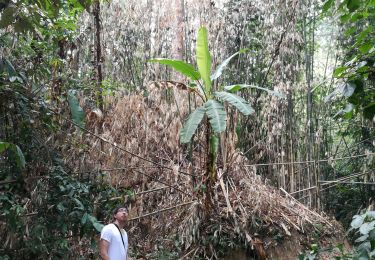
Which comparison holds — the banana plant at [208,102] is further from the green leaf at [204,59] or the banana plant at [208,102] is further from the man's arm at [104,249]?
the man's arm at [104,249]

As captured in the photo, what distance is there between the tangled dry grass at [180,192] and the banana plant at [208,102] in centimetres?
36

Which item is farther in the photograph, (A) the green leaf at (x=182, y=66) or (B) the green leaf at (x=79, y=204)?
(A) the green leaf at (x=182, y=66)

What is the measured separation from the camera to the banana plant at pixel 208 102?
14.2ft

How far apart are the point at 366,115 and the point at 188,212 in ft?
10.7

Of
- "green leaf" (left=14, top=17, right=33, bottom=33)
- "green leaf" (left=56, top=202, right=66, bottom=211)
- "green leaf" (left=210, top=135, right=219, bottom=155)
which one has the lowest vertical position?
"green leaf" (left=56, top=202, right=66, bottom=211)

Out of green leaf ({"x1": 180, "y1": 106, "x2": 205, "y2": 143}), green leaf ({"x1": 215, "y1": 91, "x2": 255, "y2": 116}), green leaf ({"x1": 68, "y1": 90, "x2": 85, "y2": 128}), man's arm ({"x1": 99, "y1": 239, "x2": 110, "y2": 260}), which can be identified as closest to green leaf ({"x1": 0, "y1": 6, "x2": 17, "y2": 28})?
green leaf ({"x1": 68, "y1": 90, "x2": 85, "y2": 128})

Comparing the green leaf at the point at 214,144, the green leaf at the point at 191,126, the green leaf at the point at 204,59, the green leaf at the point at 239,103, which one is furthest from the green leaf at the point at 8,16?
the green leaf at the point at 214,144

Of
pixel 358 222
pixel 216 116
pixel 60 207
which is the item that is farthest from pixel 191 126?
pixel 358 222

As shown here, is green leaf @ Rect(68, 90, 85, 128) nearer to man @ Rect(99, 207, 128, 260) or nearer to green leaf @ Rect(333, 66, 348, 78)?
man @ Rect(99, 207, 128, 260)

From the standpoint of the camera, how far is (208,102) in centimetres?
457

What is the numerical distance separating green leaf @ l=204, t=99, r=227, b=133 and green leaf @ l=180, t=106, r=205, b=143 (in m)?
0.09

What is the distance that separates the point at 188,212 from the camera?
5066 millimetres

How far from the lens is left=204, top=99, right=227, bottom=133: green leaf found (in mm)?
4179

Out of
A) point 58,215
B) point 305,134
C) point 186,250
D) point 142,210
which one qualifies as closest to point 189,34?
point 305,134
